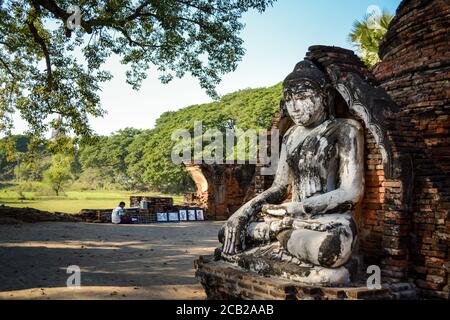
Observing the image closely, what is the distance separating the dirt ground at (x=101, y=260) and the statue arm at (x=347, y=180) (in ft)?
6.69

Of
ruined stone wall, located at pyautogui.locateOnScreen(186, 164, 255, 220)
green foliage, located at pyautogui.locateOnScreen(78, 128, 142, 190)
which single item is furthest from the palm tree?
green foliage, located at pyautogui.locateOnScreen(78, 128, 142, 190)

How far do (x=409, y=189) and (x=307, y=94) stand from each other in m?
1.53

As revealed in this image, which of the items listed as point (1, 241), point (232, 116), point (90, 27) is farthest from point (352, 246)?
point (232, 116)

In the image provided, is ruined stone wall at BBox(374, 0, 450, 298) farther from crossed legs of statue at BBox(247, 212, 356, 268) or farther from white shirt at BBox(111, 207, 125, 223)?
white shirt at BBox(111, 207, 125, 223)

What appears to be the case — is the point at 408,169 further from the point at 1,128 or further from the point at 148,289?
the point at 1,128

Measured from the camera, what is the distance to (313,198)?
15.0 feet

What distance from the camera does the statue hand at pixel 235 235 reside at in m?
5.02

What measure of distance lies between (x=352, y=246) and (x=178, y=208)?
14.6 metres

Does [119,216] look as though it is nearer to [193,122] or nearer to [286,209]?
[286,209]

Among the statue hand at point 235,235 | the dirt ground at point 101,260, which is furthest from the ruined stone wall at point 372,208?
the dirt ground at point 101,260

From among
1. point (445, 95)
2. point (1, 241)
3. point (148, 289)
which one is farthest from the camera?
point (1, 241)

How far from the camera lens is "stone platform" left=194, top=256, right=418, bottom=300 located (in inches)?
150

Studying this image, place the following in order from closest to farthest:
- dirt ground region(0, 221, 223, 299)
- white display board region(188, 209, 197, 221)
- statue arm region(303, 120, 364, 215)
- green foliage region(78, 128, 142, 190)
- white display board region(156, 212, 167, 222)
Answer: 1. statue arm region(303, 120, 364, 215)
2. dirt ground region(0, 221, 223, 299)
3. white display board region(156, 212, 167, 222)
4. white display board region(188, 209, 197, 221)
5. green foliage region(78, 128, 142, 190)

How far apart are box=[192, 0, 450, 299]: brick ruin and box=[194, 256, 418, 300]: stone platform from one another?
15mm
